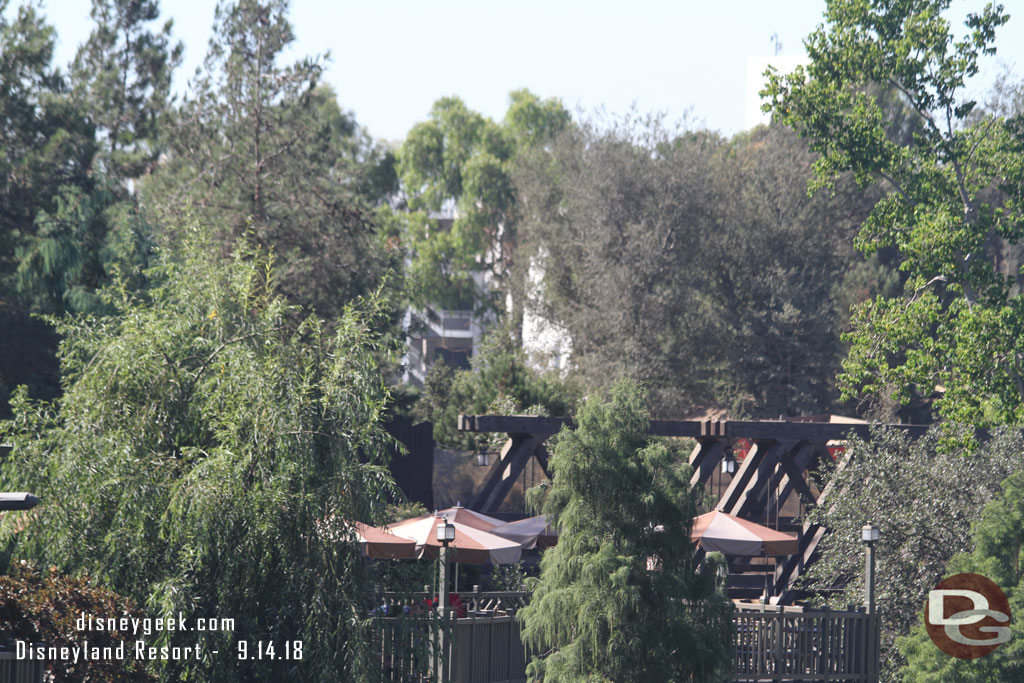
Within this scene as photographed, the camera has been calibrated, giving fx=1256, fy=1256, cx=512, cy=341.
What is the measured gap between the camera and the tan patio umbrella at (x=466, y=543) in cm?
1803

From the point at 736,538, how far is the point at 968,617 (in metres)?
3.76

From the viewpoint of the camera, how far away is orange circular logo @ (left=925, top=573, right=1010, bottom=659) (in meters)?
17.5

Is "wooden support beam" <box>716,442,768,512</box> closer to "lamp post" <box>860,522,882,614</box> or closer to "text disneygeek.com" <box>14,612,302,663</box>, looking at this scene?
"lamp post" <box>860,522,882,614</box>

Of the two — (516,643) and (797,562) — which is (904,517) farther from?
(516,643)

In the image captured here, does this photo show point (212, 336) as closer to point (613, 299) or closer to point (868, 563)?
point (868, 563)

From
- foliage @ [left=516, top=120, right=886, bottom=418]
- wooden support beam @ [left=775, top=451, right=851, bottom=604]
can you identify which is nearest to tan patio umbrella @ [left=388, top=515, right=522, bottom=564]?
wooden support beam @ [left=775, top=451, right=851, bottom=604]

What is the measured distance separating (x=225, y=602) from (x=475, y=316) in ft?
160

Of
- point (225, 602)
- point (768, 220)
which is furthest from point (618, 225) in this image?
point (225, 602)

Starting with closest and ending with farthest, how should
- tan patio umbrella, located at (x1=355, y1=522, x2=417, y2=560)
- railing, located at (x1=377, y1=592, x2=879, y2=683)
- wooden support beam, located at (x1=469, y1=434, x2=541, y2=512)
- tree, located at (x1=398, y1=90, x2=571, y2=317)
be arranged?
railing, located at (x1=377, y1=592, x2=879, y2=683)
tan patio umbrella, located at (x1=355, y1=522, x2=417, y2=560)
wooden support beam, located at (x1=469, y1=434, x2=541, y2=512)
tree, located at (x1=398, y1=90, x2=571, y2=317)

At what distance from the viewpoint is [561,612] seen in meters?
14.4

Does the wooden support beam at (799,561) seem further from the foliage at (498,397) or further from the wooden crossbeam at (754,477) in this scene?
the foliage at (498,397)

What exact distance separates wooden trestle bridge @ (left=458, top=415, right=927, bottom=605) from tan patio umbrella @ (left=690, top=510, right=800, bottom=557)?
0.90 m

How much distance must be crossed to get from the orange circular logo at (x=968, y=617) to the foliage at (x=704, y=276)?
73.0 ft

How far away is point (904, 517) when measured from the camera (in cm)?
1992
